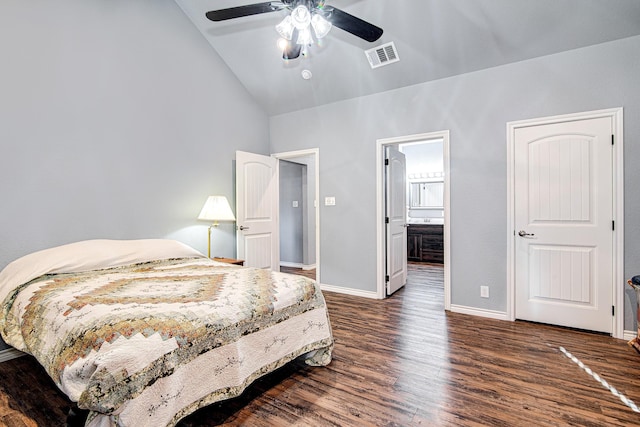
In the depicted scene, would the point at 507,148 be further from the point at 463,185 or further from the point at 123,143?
the point at 123,143

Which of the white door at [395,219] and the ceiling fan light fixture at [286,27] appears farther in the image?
the white door at [395,219]

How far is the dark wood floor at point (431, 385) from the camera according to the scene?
1707 millimetres

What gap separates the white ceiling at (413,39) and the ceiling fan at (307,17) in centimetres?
114

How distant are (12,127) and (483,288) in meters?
4.45

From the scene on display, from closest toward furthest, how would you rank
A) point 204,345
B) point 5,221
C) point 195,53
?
1. point 204,345
2. point 5,221
3. point 195,53

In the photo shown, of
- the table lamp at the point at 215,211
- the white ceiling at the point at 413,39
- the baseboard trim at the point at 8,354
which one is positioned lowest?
the baseboard trim at the point at 8,354

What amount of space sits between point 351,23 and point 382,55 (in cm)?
153

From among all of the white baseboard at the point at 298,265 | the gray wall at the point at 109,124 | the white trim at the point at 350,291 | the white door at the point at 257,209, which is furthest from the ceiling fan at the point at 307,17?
the white baseboard at the point at 298,265

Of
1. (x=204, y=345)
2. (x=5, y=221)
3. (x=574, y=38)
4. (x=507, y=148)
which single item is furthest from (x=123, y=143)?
(x=574, y=38)

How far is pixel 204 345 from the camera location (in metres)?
1.53

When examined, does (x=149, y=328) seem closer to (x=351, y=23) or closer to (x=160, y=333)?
(x=160, y=333)

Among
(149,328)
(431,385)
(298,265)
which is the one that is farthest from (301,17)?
→ (298,265)

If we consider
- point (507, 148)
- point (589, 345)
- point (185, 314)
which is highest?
point (507, 148)

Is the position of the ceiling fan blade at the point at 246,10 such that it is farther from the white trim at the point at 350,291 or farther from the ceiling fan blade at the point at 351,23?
the white trim at the point at 350,291
